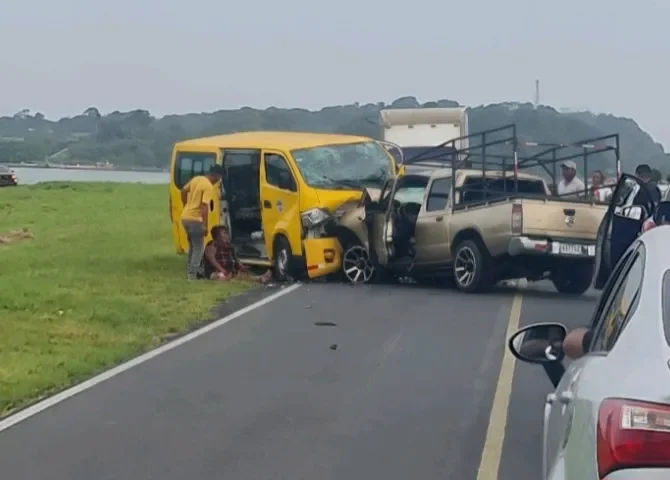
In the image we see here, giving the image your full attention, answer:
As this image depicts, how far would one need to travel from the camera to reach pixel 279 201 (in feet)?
67.1

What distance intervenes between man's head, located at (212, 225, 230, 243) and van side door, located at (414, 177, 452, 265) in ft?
10.7

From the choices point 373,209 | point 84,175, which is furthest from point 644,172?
point 84,175

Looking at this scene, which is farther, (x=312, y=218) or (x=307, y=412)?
(x=312, y=218)

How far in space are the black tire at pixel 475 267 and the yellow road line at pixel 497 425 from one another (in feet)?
16.5

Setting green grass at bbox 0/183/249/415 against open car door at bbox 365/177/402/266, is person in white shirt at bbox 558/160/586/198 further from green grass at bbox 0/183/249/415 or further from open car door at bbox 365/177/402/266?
green grass at bbox 0/183/249/415

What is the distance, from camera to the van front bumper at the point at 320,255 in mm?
19766

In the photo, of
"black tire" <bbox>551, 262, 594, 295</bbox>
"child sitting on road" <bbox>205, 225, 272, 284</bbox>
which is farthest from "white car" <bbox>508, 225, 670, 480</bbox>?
"child sitting on road" <bbox>205, 225, 272, 284</bbox>

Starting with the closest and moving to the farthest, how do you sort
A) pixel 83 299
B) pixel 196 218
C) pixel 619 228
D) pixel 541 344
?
pixel 541 344 < pixel 619 228 < pixel 83 299 < pixel 196 218

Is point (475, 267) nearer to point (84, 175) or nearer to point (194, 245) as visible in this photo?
point (194, 245)

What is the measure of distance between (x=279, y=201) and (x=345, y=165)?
4.41 ft

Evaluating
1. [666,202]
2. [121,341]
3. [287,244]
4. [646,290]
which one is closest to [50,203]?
[287,244]

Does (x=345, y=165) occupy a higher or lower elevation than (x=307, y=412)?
higher

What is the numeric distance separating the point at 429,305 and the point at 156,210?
24.9 meters

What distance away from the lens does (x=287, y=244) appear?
20156mm
